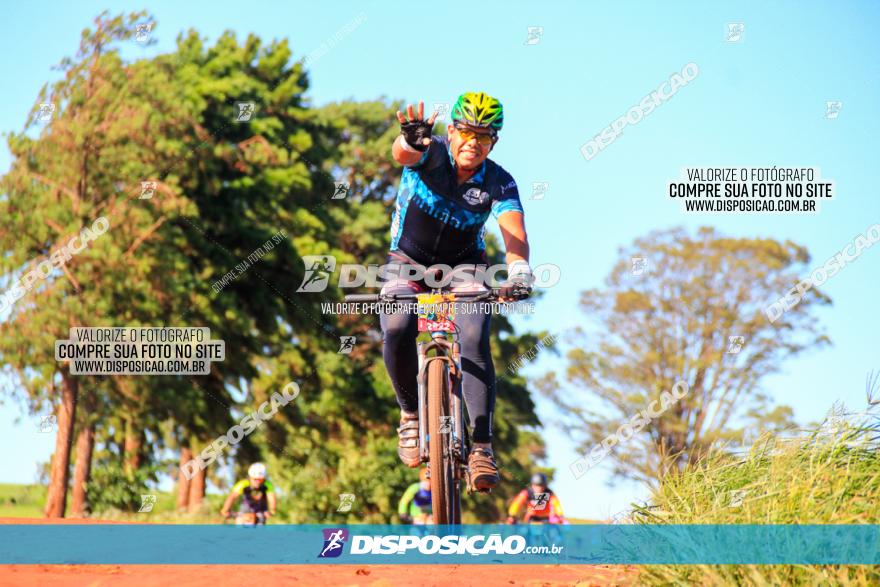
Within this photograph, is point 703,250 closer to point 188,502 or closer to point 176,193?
point 176,193

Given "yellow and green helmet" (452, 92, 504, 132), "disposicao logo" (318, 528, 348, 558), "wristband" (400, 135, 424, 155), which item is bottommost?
"disposicao logo" (318, 528, 348, 558)

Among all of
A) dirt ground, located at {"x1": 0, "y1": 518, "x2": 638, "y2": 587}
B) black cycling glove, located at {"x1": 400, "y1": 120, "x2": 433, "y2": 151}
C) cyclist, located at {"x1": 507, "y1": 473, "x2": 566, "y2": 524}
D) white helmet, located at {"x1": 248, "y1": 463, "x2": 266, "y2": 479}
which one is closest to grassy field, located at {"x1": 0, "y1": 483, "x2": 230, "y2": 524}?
white helmet, located at {"x1": 248, "y1": 463, "x2": 266, "y2": 479}

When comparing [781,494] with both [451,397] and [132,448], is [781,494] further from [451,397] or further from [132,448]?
[132,448]

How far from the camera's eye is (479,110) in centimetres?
780

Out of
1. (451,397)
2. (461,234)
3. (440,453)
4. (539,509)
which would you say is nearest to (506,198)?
(461,234)

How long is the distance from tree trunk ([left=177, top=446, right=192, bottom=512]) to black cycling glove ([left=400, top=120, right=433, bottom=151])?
27214mm

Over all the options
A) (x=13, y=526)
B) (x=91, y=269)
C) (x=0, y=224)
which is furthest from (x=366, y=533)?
(x=0, y=224)

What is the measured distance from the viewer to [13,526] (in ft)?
36.8

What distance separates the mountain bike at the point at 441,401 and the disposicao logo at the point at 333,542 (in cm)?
158

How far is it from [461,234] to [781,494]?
127 inches

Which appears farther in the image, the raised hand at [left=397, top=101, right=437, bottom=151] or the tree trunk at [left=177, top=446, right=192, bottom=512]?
the tree trunk at [left=177, top=446, right=192, bottom=512]

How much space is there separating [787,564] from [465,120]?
4.10m

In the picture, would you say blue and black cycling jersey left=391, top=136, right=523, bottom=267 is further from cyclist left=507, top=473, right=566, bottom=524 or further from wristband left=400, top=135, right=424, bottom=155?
cyclist left=507, top=473, right=566, bottom=524

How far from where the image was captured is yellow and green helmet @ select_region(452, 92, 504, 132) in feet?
25.6
